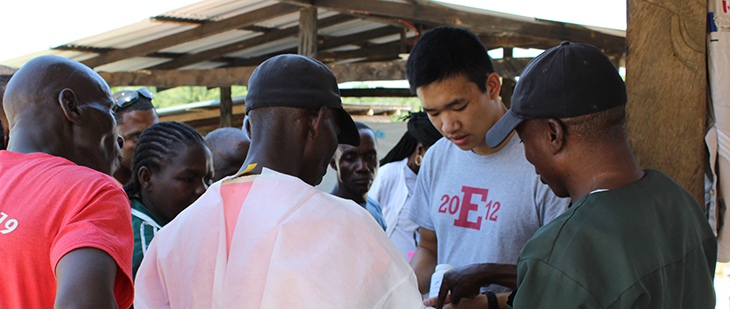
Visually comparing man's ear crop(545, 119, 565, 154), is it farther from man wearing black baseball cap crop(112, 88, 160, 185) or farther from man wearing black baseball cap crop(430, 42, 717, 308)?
man wearing black baseball cap crop(112, 88, 160, 185)

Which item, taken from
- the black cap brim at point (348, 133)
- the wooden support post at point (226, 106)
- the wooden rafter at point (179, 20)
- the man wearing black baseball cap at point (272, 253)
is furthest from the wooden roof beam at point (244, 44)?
the man wearing black baseball cap at point (272, 253)

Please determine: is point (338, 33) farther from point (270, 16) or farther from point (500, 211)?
point (500, 211)

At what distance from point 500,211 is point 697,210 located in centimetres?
71

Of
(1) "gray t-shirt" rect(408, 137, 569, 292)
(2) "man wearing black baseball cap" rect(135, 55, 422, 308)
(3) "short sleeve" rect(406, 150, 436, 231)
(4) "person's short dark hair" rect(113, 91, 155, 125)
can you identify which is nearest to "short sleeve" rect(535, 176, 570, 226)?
(1) "gray t-shirt" rect(408, 137, 569, 292)

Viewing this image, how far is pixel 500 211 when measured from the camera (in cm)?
199

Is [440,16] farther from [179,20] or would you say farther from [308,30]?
[179,20]

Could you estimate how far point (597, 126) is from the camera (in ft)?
4.51

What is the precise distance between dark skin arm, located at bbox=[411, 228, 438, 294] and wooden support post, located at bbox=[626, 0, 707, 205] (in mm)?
931

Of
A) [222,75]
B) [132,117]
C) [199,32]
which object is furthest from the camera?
[222,75]

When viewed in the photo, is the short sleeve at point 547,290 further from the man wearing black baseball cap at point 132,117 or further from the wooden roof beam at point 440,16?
the wooden roof beam at point 440,16

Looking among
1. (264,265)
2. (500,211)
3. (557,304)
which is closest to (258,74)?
(264,265)

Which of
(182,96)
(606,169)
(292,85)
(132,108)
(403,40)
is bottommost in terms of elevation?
(182,96)

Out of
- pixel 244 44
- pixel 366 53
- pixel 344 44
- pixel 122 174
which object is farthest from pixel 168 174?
pixel 366 53

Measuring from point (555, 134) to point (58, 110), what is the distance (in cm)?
148
